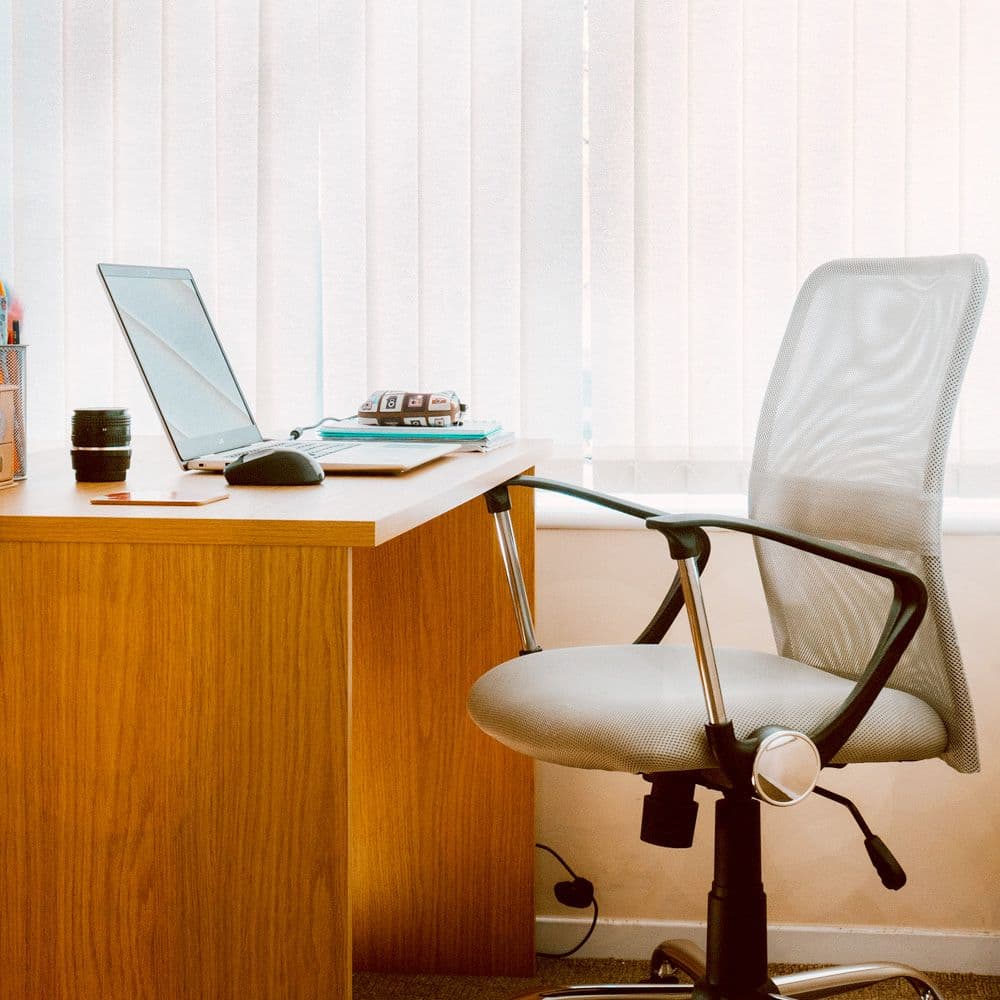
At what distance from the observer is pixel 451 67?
6.96 feet

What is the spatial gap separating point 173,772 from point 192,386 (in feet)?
2.50

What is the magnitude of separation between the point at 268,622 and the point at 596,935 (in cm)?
135

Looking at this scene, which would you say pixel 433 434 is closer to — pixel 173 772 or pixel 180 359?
pixel 180 359

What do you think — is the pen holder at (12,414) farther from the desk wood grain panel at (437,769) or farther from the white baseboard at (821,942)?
the white baseboard at (821,942)

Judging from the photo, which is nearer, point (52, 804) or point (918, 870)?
point (52, 804)

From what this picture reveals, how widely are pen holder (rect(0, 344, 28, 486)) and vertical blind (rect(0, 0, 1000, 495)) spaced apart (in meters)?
0.84

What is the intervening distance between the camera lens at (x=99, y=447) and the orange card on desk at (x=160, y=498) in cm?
16

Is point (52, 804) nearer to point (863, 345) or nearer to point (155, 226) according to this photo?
point (863, 345)

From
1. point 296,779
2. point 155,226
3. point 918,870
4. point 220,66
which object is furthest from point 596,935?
point 220,66

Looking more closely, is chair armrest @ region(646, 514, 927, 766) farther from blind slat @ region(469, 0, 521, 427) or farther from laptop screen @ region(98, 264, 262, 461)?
blind slat @ region(469, 0, 521, 427)

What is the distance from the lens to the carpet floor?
1959 mm

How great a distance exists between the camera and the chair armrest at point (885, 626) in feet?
4.24

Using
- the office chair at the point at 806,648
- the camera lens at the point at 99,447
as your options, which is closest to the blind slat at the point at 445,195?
the office chair at the point at 806,648

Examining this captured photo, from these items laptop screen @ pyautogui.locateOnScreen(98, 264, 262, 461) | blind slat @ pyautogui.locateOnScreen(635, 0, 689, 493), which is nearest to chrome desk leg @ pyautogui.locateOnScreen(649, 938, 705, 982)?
blind slat @ pyautogui.locateOnScreen(635, 0, 689, 493)
